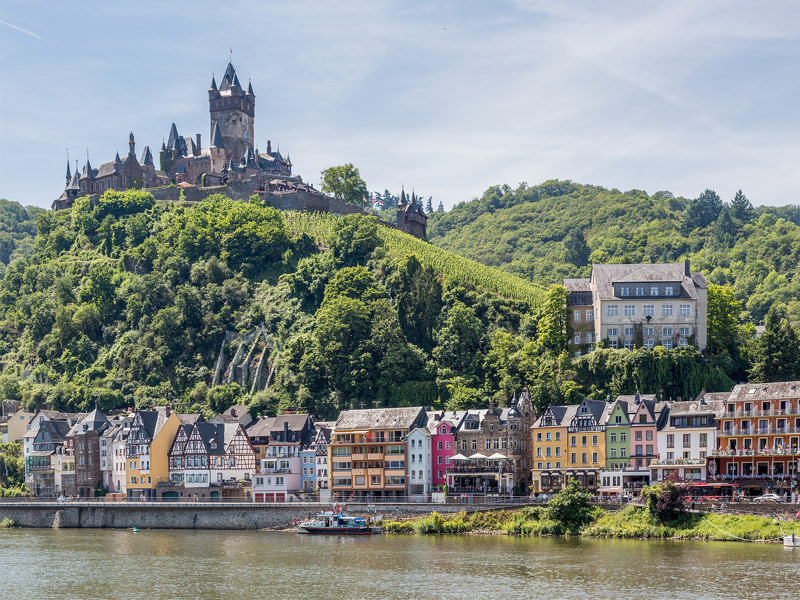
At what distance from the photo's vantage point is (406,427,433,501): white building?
339 feet

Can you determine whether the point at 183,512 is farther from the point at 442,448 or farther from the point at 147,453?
the point at 442,448

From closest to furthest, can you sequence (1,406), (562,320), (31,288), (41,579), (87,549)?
1. (41,579)
2. (87,549)
3. (562,320)
4. (1,406)
5. (31,288)

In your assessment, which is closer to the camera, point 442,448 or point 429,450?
point 429,450

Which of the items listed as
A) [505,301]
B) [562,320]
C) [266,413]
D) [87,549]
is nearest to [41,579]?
[87,549]

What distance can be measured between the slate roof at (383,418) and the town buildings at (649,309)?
21172mm

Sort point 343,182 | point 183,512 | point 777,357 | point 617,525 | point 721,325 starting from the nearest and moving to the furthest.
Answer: point 617,525 → point 183,512 → point 777,357 → point 721,325 → point 343,182

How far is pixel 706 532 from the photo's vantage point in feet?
263

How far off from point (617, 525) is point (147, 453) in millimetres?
49325

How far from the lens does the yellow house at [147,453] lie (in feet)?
377

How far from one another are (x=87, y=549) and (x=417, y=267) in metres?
57.1

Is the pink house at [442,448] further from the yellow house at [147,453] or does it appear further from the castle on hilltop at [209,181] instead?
the castle on hilltop at [209,181]

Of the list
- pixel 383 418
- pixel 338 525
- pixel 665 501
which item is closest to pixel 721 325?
pixel 383 418

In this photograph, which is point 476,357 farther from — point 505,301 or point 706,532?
point 706,532

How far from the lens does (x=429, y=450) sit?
10344 centimetres
